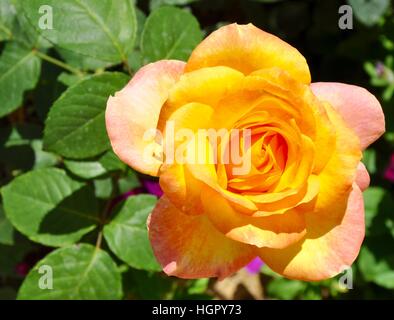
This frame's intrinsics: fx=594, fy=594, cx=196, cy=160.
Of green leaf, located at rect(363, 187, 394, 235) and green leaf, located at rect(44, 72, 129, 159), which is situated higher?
green leaf, located at rect(44, 72, 129, 159)

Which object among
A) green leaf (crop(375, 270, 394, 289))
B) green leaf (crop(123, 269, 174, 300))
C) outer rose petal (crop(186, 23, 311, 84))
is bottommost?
green leaf (crop(375, 270, 394, 289))

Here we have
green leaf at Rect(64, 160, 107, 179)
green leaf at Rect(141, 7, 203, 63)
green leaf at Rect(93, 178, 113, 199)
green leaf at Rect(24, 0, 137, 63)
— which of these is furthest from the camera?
green leaf at Rect(93, 178, 113, 199)

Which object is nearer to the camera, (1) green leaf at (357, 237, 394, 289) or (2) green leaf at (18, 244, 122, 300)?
(2) green leaf at (18, 244, 122, 300)

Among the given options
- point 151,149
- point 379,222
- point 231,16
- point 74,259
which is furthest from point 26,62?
point 379,222

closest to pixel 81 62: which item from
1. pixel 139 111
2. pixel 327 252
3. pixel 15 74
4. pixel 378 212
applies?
pixel 15 74

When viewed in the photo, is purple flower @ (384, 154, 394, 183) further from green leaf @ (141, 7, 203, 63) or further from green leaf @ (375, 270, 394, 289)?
green leaf @ (141, 7, 203, 63)

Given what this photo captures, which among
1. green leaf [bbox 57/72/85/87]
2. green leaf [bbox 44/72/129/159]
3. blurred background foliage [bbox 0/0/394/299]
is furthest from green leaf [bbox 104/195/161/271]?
green leaf [bbox 57/72/85/87]
